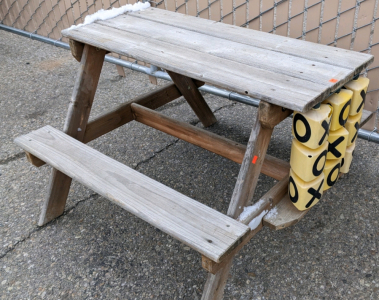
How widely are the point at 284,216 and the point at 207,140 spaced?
2.14 feet

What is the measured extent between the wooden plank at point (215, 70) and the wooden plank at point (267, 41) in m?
0.15

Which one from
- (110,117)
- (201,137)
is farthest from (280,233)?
(110,117)

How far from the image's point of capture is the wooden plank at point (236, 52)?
136 cm

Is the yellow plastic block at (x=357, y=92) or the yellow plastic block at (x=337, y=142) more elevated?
the yellow plastic block at (x=357, y=92)

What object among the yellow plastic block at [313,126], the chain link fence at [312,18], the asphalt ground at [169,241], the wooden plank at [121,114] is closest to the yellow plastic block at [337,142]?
the yellow plastic block at [313,126]

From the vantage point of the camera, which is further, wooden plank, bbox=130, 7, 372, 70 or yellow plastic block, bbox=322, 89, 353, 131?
wooden plank, bbox=130, 7, 372, 70

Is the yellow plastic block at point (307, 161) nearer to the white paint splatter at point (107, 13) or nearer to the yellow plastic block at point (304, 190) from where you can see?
the yellow plastic block at point (304, 190)

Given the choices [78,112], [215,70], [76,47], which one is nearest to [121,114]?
[78,112]

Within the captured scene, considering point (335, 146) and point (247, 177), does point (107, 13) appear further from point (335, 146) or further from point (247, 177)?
point (335, 146)

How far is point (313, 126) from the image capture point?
1213mm

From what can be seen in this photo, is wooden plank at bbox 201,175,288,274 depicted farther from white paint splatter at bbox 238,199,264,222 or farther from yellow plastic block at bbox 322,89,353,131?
yellow plastic block at bbox 322,89,353,131

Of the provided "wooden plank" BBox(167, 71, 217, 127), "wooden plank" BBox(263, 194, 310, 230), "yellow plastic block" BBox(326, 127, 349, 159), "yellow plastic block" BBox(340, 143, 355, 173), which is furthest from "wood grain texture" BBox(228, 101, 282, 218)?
"wooden plank" BBox(167, 71, 217, 127)

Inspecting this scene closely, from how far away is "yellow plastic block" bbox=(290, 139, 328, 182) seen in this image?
51.1 inches

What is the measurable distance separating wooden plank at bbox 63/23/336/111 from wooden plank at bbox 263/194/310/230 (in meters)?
0.44
